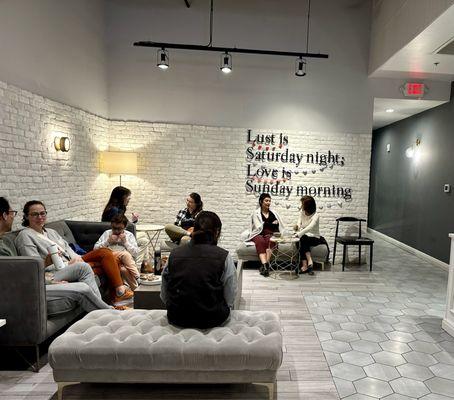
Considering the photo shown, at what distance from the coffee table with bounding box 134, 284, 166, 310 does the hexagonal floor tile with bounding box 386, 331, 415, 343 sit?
2.08 m

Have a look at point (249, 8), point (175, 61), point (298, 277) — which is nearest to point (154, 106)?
point (175, 61)

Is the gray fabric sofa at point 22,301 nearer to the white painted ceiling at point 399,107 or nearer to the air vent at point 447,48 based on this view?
the air vent at point 447,48

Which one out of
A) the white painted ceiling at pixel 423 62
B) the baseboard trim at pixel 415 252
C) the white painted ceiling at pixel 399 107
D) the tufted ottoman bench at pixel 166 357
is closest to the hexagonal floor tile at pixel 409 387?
the tufted ottoman bench at pixel 166 357

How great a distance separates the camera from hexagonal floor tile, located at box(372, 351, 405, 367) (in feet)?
8.73

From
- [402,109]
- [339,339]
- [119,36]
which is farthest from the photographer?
[402,109]

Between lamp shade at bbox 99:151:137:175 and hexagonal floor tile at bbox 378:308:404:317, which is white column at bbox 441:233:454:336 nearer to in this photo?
hexagonal floor tile at bbox 378:308:404:317

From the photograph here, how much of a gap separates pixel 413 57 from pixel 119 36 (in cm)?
440

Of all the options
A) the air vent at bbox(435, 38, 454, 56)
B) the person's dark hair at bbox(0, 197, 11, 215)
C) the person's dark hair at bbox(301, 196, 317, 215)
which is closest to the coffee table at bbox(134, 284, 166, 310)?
the person's dark hair at bbox(0, 197, 11, 215)

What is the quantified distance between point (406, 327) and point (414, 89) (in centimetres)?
396

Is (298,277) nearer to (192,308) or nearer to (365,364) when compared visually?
(365,364)

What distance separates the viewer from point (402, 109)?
250 inches

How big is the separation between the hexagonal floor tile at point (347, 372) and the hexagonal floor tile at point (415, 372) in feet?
1.01

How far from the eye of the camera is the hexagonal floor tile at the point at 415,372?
2490mm

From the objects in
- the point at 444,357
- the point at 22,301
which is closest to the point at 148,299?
the point at 22,301
